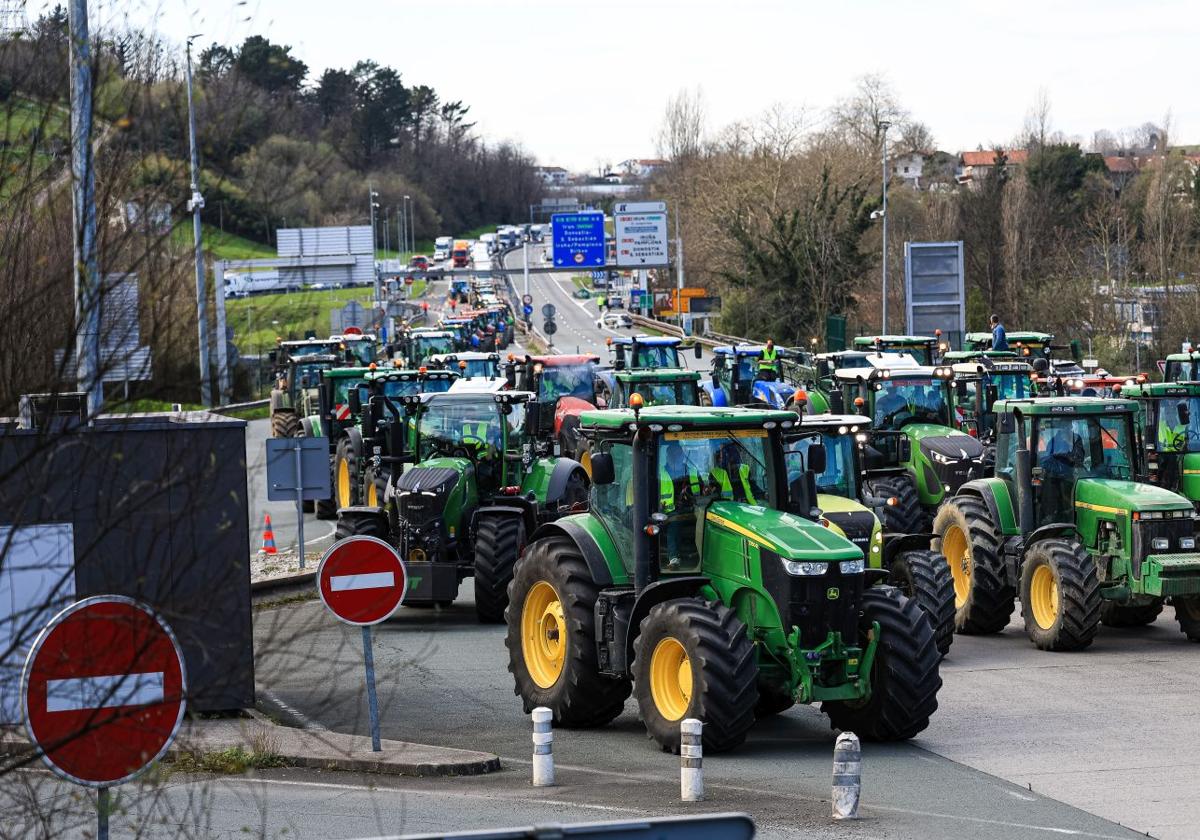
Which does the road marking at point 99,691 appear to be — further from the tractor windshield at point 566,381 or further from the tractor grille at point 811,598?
the tractor windshield at point 566,381

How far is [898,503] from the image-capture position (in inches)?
818

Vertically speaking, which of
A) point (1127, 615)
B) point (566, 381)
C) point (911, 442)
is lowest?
point (1127, 615)

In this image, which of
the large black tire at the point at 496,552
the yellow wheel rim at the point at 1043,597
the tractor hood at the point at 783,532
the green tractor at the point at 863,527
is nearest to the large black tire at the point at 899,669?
the tractor hood at the point at 783,532

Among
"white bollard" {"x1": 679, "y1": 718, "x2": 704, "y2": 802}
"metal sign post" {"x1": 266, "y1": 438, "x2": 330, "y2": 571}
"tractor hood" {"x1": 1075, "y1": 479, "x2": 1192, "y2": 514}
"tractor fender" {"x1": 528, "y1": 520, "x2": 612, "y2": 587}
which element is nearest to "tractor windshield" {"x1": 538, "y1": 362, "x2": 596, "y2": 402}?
"metal sign post" {"x1": 266, "y1": 438, "x2": 330, "y2": 571}

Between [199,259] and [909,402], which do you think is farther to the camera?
[909,402]

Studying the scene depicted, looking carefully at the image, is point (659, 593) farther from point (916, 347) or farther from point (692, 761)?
point (916, 347)

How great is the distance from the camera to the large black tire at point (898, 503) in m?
20.8

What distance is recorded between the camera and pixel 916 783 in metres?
11.6

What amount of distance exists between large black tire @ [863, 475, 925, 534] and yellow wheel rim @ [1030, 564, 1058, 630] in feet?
11.6

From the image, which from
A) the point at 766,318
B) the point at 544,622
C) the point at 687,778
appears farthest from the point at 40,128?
the point at 766,318

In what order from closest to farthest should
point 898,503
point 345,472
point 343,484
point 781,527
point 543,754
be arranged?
point 543,754 → point 781,527 → point 898,503 → point 345,472 → point 343,484

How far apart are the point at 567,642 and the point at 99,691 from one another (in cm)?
791

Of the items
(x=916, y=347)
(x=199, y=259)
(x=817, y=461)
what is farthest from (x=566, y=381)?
(x=199, y=259)

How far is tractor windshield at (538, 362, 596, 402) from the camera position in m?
32.5
